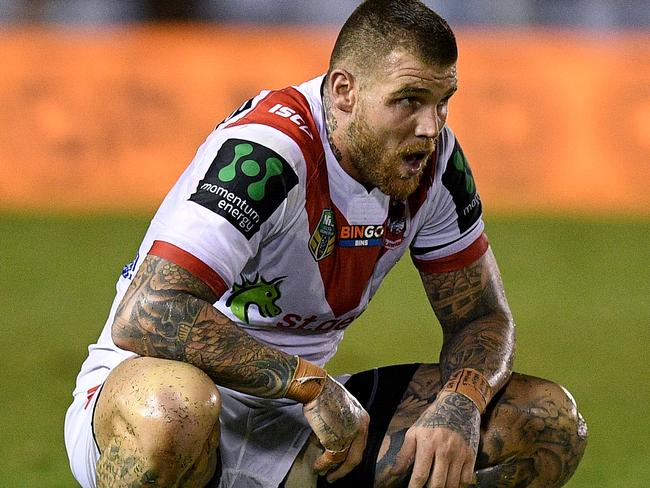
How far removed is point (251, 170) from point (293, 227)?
24cm

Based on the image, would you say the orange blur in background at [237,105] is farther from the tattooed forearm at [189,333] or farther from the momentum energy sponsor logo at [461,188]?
the tattooed forearm at [189,333]

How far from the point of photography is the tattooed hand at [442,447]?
333 cm

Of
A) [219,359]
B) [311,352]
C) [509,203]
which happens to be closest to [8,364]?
[311,352]

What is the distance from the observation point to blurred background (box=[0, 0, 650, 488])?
25.6 feet

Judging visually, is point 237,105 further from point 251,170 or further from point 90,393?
point 251,170

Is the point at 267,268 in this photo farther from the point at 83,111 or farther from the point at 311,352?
the point at 83,111

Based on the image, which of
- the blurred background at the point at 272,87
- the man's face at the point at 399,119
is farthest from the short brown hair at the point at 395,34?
the blurred background at the point at 272,87

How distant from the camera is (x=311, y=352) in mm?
3688

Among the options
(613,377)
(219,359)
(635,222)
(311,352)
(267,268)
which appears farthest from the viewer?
(635,222)

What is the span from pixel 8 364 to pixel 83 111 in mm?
3664

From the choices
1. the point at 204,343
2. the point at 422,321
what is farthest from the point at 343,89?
the point at 422,321

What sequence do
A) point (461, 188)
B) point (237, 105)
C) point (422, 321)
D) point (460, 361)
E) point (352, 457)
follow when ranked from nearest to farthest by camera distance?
point (352, 457) < point (460, 361) < point (461, 188) < point (422, 321) < point (237, 105)

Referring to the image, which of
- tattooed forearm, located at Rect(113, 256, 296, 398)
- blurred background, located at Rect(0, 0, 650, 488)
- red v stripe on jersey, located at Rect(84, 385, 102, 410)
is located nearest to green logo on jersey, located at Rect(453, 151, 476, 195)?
tattooed forearm, located at Rect(113, 256, 296, 398)

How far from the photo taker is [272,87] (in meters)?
9.17
